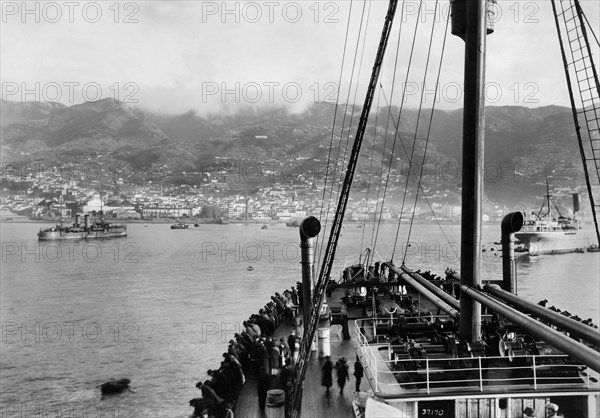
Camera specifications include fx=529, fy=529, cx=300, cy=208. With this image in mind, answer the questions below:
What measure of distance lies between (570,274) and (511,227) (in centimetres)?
6558

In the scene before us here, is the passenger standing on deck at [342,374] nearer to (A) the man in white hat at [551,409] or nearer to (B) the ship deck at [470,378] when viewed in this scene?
(B) the ship deck at [470,378]

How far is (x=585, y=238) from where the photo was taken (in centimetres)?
11169

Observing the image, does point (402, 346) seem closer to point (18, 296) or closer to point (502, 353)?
point (502, 353)

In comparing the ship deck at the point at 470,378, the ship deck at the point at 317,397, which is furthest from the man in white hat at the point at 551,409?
the ship deck at the point at 317,397

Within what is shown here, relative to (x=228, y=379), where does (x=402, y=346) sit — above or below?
above

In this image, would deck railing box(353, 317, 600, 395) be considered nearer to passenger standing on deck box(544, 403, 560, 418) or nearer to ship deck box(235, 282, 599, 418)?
ship deck box(235, 282, 599, 418)

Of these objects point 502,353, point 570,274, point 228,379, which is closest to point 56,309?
point 228,379

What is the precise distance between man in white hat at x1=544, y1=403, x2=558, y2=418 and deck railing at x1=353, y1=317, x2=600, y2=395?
18.4 inches

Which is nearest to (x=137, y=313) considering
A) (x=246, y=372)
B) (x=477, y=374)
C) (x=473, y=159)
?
(x=246, y=372)

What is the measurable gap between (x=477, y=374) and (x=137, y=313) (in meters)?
47.9

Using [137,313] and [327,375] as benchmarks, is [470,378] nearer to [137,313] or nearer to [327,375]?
[327,375]

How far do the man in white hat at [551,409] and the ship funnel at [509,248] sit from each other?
8.55 metres

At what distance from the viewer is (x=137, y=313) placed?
172ft

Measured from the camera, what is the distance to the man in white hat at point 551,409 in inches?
362
